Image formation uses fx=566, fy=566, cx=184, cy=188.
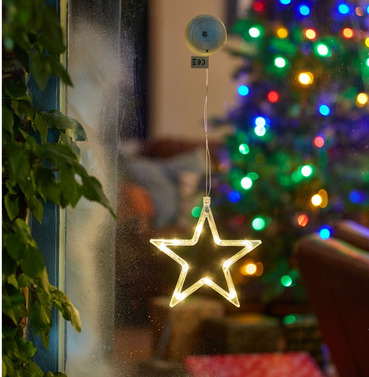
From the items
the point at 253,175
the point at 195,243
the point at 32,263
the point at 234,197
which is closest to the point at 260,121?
the point at 253,175

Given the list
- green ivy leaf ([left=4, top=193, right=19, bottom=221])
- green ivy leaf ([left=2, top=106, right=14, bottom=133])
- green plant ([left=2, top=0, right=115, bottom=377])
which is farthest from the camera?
green ivy leaf ([left=4, top=193, right=19, bottom=221])

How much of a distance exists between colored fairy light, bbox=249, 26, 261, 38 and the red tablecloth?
1262 millimetres

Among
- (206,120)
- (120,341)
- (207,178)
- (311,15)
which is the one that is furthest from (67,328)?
(311,15)

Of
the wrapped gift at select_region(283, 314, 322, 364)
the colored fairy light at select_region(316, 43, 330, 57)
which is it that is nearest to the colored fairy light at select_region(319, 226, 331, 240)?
the wrapped gift at select_region(283, 314, 322, 364)

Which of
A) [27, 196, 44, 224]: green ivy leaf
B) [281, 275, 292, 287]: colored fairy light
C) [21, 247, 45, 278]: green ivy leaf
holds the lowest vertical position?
[281, 275, 292, 287]: colored fairy light

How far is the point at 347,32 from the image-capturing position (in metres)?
2.26

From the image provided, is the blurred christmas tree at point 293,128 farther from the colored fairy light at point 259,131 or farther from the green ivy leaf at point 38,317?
the green ivy leaf at point 38,317

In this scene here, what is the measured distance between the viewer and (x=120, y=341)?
2.22 meters

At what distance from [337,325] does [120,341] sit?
843 mm

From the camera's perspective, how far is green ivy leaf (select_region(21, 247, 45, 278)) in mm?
1431

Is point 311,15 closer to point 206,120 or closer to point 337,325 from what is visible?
point 206,120

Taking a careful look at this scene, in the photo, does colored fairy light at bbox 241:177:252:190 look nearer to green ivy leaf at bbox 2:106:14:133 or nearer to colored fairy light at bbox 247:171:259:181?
colored fairy light at bbox 247:171:259:181

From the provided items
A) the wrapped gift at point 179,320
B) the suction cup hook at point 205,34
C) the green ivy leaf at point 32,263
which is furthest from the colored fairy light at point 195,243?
the green ivy leaf at point 32,263

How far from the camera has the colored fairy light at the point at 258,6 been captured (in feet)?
7.18
